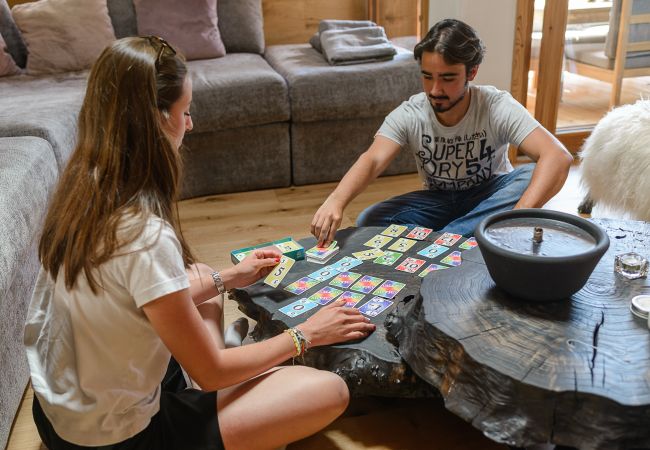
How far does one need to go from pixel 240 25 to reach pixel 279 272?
230 centimetres

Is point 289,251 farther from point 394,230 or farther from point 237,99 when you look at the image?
point 237,99

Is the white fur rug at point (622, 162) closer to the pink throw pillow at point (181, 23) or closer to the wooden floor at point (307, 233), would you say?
the wooden floor at point (307, 233)

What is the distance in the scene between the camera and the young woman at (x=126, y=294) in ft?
3.83

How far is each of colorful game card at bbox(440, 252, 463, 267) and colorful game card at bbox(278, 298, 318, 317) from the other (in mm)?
405

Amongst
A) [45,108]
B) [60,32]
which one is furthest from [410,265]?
[60,32]

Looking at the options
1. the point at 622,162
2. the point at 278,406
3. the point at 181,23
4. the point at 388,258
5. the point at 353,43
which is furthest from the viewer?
the point at 181,23

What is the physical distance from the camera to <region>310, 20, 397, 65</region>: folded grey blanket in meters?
3.29

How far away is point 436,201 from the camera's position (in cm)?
230

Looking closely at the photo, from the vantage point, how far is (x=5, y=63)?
3.39 m

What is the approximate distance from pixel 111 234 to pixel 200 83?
207 centimetres

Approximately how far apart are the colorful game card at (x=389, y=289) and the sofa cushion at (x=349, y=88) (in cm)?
159

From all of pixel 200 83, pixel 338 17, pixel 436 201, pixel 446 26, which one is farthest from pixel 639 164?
pixel 338 17

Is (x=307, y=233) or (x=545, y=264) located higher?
(x=545, y=264)

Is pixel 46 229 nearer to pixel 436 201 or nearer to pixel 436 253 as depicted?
pixel 436 253
